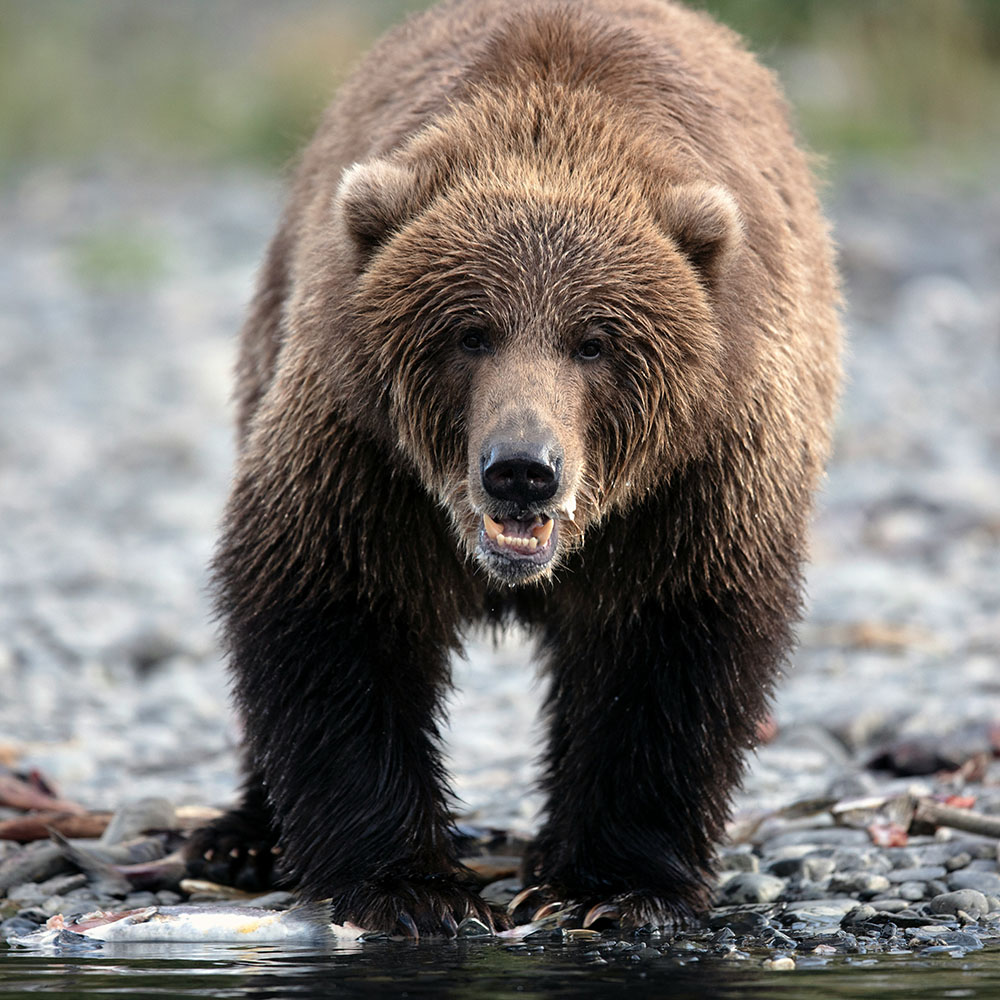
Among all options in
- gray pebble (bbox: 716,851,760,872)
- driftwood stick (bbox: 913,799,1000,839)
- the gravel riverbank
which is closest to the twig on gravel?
the gravel riverbank

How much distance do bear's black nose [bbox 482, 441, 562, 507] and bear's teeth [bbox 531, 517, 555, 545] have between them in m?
Result: 0.18

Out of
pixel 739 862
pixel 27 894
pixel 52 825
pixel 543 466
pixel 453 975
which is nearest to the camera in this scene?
pixel 453 975

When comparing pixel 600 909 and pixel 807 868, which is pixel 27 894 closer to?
pixel 600 909

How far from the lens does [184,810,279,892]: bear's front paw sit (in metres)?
6.82

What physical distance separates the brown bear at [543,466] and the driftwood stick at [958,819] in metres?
0.90

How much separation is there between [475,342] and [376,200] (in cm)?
54

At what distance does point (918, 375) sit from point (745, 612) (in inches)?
405

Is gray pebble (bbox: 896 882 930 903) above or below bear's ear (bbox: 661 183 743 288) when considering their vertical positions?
below

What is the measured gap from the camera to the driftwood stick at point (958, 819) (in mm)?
6676

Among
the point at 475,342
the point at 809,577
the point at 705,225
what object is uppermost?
the point at 809,577

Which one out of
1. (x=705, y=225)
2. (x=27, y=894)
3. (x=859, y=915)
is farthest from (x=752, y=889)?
(x=27, y=894)

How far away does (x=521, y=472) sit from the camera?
5.32 meters

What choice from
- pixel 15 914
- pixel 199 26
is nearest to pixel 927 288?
pixel 15 914

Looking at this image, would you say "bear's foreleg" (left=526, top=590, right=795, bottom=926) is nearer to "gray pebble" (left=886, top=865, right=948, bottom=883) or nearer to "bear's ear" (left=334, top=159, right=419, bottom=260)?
"gray pebble" (left=886, top=865, right=948, bottom=883)
